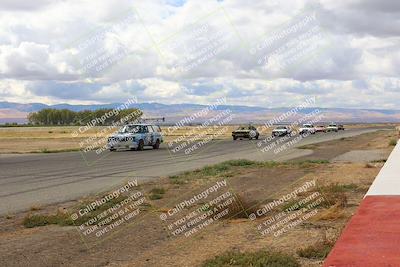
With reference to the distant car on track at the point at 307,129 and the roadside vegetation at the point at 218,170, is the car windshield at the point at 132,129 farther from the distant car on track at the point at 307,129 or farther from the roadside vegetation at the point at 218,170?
the distant car on track at the point at 307,129

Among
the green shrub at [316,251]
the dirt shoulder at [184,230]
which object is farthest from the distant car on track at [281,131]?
the green shrub at [316,251]

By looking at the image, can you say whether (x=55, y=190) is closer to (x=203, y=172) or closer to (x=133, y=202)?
(x=133, y=202)

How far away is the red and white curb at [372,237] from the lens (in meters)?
4.21

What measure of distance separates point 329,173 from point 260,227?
8.96 m

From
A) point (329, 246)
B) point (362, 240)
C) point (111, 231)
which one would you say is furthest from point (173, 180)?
point (362, 240)

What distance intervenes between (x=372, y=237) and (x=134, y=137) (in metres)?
28.0

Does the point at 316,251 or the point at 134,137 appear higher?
the point at 134,137

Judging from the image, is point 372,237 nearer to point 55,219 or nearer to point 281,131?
point 55,219

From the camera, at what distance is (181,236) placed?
774 cm

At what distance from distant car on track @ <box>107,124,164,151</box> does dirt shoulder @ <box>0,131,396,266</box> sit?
1899cm

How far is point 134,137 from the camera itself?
32.4 m

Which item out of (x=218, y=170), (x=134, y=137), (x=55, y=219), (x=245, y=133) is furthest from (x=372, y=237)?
(x=245, y=133)

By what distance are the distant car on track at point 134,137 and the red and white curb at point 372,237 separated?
25181 millimetres

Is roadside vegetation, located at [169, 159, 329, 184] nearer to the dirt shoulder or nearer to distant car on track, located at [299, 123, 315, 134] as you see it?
the dirt shoulder
